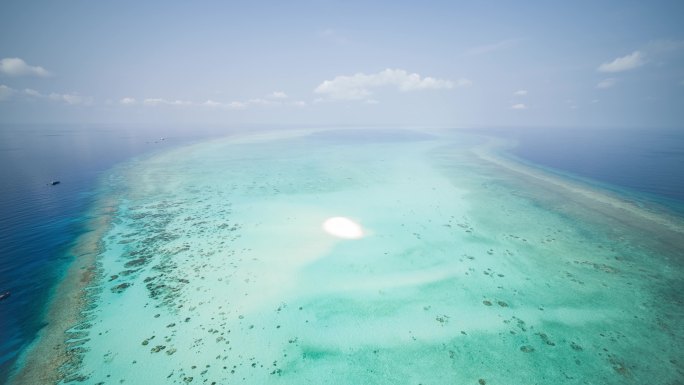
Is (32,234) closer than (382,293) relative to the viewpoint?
No

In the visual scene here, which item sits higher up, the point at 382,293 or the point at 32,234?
the point at 32,234

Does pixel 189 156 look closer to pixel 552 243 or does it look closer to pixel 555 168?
pixel 552 243

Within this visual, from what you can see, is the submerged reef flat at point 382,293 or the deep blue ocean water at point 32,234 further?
the deep blue ocean water at point 32,234

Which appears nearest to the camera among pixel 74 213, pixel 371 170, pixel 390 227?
pixel 390 227

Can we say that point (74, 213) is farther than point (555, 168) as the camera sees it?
No

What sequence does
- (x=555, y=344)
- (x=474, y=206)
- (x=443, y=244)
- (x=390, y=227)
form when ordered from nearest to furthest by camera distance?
(x=555, y=344) → (x=443, y=244) → (x=390, y=227) → (x=474, y=206)

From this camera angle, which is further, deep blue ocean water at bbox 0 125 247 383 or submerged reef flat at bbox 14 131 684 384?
deep blue ocean water at bbox 0 125 247 383

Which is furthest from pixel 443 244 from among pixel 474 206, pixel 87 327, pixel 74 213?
pixel 74 213
